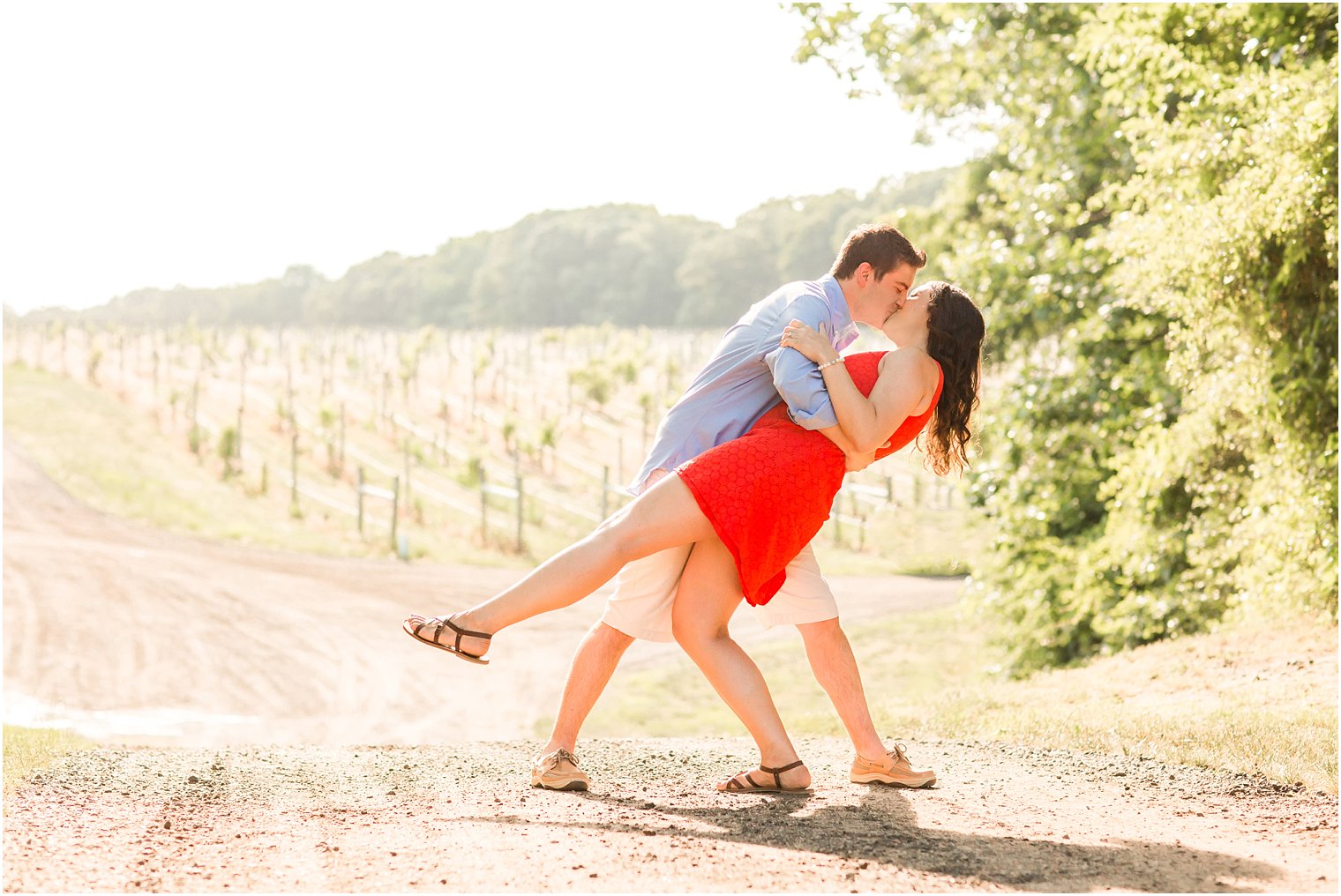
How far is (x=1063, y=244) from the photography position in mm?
12539

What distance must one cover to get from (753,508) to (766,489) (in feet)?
0.25

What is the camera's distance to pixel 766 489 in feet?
13.7

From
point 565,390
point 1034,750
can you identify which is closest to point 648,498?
point 1034,750

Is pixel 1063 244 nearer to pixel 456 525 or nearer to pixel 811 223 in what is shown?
pixel 456 525

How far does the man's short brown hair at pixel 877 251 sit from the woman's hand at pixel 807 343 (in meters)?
0.37

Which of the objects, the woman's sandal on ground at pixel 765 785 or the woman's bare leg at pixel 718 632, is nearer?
the woman's bare leg at pixel 718 632

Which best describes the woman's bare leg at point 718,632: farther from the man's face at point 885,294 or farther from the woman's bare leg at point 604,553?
the man's face at point 885,294

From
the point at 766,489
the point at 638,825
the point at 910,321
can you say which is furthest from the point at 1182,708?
the point at 638,825

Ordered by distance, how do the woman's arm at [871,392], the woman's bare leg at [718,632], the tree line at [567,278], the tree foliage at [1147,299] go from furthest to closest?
the tree line at [567,278]
the tree foliage at [1147,299]
the woman's bare leg at [718,632]
the woman's arm at [871,392]

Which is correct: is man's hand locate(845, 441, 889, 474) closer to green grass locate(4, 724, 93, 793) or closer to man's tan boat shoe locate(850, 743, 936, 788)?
man's tan boat shoe locate(850, 743, 936, 788)

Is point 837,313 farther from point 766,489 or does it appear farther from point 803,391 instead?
point 766,489

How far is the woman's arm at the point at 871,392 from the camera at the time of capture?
163 inches

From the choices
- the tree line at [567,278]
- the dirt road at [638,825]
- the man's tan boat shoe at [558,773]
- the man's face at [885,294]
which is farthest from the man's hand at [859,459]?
the tree line at [567,278]

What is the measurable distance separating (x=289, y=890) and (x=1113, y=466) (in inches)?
356
